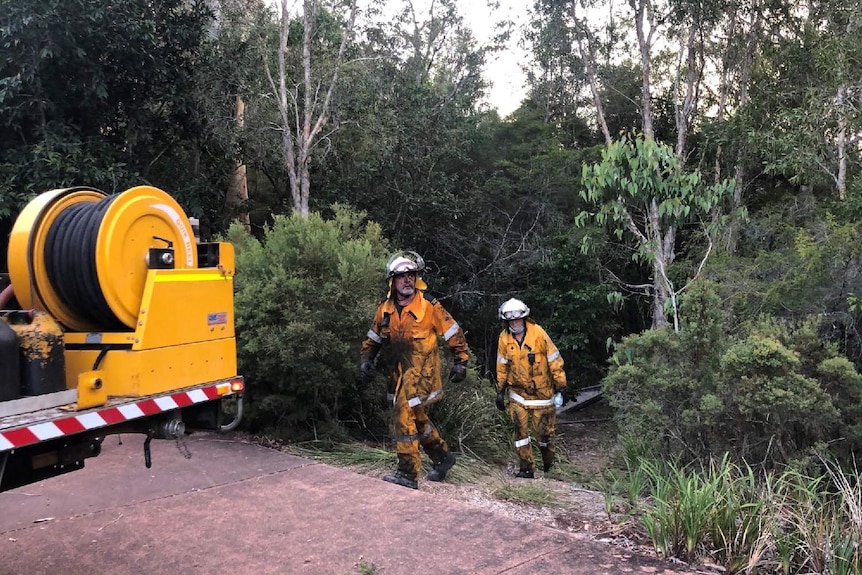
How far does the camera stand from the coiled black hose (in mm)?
3516

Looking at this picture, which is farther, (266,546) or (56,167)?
(56,167)

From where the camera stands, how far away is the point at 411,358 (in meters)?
5.78

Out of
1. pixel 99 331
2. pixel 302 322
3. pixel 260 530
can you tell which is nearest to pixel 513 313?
pixel 302 322

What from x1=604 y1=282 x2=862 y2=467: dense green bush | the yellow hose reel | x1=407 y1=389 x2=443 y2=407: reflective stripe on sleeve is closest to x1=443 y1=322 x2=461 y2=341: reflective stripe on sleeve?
x1=407 y1=389 x2=443 y2=407: reflective stripe on sleeve

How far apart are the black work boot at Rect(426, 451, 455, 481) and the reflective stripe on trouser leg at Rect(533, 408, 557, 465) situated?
5.13ft

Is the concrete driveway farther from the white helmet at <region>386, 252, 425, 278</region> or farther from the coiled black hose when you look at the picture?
the white helmet at <region>386, 252, 425, 278</region>

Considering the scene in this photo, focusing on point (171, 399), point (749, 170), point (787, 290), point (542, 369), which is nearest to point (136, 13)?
point (542, 369)

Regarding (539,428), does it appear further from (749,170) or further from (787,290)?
(749,170)

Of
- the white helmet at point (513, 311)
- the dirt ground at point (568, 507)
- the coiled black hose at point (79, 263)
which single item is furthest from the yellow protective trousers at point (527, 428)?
the coiled black hose at point (79, 263)

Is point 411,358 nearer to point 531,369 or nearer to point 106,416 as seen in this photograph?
point 531,369

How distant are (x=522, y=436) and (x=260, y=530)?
347 cm

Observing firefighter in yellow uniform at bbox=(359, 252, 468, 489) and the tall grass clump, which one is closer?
the tall grass clump

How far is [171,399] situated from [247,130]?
11175 mm

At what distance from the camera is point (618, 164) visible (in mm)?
8000
